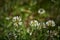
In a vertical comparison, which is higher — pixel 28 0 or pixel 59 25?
pixel 28 0

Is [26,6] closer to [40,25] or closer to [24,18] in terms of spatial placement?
[24,18]

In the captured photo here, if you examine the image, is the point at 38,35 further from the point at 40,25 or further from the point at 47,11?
the point at 47,11

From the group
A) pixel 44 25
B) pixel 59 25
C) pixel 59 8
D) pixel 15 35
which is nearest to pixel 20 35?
pixel 15 35

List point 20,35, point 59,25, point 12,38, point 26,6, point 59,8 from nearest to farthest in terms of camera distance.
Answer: point 12,38 < point 20,35 < point 59,25 < point 59,8 < point 26,6

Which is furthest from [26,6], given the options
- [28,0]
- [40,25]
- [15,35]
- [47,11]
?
[15,35]

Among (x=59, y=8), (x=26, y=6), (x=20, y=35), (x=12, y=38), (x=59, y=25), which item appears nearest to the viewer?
(x=12, y=38)

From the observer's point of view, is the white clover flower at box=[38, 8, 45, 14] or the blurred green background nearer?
the blurred green background

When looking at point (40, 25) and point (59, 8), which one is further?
point (59, 8)

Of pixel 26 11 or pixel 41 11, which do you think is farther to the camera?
pixel 26 11

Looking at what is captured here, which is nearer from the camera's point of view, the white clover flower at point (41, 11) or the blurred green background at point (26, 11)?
the blurred green background at point (26, 11)
